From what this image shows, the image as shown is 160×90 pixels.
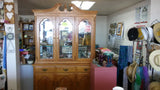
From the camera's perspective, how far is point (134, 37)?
2.04 metres

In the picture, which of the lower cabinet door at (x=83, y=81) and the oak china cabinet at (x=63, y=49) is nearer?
the oak china cabinet at (x=63, y=49)

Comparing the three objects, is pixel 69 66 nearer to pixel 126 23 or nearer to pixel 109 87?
pixel 109 87

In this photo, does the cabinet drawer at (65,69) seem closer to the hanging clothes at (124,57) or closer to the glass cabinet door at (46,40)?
the glass cabinet door at (46,40)

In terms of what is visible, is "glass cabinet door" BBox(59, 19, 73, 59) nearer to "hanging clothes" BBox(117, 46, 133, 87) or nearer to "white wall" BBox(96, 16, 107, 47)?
"hanging clothes" BBox(117, 46, 133, 87)

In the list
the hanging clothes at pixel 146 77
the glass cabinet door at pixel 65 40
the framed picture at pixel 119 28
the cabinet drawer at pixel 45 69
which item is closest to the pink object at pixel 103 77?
the hanging clothes at pixel 146 77

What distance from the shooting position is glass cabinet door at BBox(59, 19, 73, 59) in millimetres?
2768

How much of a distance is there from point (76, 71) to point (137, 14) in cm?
220

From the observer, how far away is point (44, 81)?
274 centimetres

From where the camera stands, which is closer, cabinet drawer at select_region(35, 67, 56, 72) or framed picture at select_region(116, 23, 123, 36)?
cabinet drawer at select_region(35, 67, 56, 72)

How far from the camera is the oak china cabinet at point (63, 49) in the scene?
8.78 ft

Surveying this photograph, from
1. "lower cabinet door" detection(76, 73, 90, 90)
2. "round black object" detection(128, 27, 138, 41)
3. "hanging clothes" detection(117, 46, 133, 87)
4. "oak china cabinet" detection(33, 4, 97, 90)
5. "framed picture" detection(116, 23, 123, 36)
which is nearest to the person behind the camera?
"round black object" detection(128, 27, 138, 41)

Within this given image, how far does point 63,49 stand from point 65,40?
22cm

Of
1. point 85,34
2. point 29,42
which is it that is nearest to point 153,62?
point 85,34

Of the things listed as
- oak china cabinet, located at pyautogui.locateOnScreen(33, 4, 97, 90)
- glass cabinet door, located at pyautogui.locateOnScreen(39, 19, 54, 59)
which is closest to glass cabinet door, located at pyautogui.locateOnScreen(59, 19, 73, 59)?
oak china cabinet, located at pyautogui.locateOnScreen(33, 4, 97, 90)
